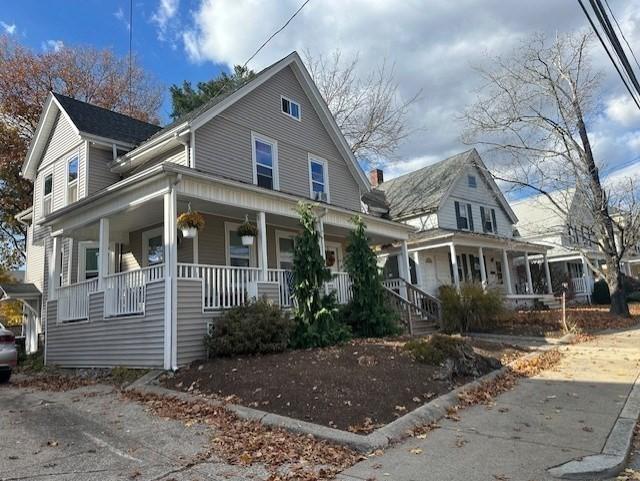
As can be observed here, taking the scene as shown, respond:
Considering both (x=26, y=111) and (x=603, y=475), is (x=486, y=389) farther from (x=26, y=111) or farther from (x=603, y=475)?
(x=26, y=111)

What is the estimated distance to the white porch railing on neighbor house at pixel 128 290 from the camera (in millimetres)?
9844

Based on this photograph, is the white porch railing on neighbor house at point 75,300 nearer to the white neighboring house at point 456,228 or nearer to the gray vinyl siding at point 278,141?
the gray vinyl siding at point 278,141

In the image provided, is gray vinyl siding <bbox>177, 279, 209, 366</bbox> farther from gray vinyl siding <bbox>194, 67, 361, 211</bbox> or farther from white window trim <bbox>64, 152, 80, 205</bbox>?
white window trim <bbox>64, 152, 80, 205</bbox>

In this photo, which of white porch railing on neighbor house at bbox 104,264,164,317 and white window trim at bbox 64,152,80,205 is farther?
white window trim at bbox 64,152,80,205

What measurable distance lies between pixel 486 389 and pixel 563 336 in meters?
7.31

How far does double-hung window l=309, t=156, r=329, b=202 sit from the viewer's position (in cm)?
1686

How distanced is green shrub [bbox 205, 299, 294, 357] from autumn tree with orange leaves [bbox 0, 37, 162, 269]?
2082 cm

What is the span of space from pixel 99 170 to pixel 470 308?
12.9 meters

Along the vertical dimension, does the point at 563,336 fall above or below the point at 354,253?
below

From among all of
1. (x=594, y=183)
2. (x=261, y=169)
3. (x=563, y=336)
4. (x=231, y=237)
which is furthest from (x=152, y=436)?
(x=594, y=183)

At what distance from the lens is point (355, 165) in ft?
61.1

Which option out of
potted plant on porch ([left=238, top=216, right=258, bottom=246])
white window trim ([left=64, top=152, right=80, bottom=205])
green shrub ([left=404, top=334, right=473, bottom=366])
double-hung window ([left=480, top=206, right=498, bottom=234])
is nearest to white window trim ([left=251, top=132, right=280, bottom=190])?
potted plant on porch ([left=238, top=216, right=258, bottom=246])

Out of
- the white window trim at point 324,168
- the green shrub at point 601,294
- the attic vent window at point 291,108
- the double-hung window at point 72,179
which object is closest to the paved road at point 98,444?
the double-hung window at point 72,179

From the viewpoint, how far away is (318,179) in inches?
679
